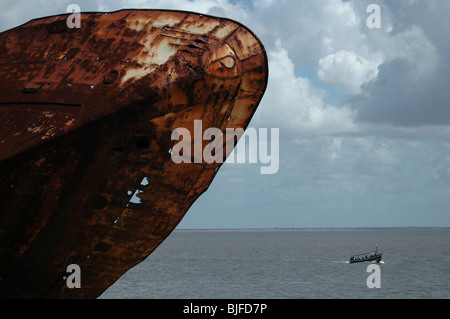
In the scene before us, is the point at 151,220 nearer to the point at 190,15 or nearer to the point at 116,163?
the point at 116,163

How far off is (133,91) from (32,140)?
0.99 m

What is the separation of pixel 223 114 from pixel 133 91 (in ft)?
3.53

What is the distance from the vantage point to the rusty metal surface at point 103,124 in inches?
195

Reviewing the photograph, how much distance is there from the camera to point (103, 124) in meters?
5.01

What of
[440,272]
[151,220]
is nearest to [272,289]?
[440,272]

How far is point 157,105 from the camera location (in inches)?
204

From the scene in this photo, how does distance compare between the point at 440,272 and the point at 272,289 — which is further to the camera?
the point at 440,272

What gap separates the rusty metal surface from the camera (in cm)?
496

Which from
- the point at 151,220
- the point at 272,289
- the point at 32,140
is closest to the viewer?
the point at 32,140

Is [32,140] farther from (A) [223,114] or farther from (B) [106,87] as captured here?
(A) [223,114]

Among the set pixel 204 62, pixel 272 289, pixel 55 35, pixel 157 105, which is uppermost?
pixel 55 35

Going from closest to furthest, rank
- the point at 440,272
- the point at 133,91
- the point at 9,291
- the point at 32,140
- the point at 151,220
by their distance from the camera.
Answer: the point at 32,140 < the point at 133,91 < the point at 9,291 < the point at 151,220 < the point at 440,272
